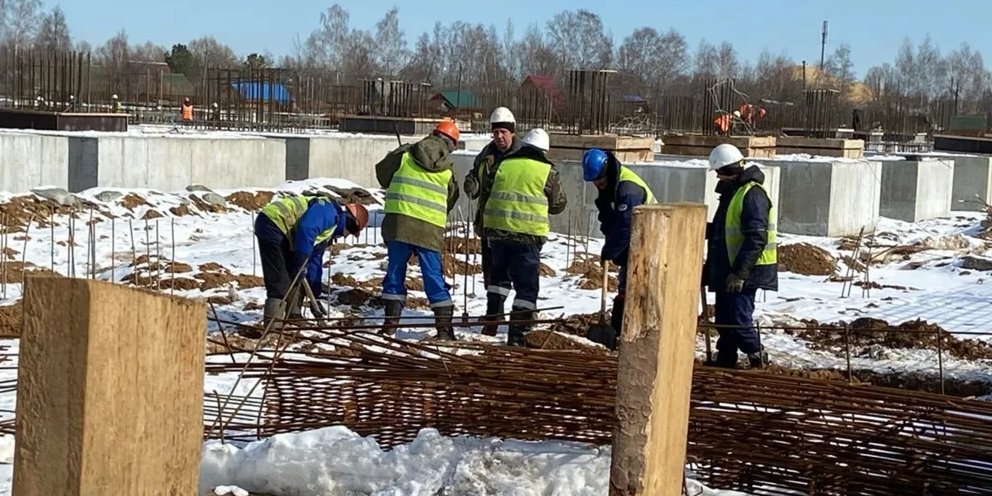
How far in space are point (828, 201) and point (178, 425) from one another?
42.0ft

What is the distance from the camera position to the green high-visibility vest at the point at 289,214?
6996mm

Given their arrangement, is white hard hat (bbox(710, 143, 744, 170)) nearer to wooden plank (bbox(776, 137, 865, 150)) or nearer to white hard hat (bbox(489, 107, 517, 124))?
white hard hat (bbox(489, 107, 517, 124))

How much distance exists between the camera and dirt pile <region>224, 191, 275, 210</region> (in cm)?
1480

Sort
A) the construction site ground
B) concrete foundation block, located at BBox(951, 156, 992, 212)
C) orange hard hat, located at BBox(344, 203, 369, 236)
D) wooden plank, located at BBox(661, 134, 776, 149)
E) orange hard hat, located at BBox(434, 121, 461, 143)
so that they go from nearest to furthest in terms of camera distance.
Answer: the construction site ground < orange hard hat, located at BBox(344, 203, 369, 236) < orange hard hat, located at BBox(434, 121, 461, 143) < wooden plank, located at BBox(661, 134, 776, 149) < concrete foundation block, located at BBox(951, 156, 992, 212)

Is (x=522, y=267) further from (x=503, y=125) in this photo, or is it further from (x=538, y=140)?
(x=503, y=125)

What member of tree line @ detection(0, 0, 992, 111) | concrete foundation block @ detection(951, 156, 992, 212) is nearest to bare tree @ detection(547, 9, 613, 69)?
tree line @ detection(0, 0, 992, 111)

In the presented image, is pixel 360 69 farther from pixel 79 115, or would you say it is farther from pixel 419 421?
pixel 419 421

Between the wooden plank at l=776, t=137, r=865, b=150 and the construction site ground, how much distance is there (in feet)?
4.16

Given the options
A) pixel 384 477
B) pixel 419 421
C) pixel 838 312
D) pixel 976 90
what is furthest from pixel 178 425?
pixel 976 90

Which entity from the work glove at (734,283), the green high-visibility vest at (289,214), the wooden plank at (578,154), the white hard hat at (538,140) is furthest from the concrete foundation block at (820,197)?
the green high-visibility vest at (289,214)

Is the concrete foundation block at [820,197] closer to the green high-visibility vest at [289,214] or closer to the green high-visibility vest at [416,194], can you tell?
the green high-visibility vest at [416,194]

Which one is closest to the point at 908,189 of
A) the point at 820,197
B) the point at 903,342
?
the point at 820,197

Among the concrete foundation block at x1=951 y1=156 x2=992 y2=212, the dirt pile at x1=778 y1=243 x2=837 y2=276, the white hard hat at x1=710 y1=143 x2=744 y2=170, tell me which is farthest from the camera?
the concrete foundation block at x1=951 y1=156 x2=992 y2=212

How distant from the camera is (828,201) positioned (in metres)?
13.7
